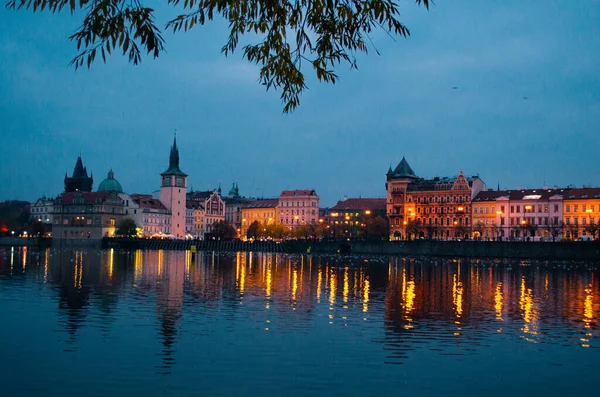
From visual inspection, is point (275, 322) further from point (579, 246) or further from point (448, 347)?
point (579, 246)

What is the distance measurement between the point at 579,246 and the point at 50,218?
147m

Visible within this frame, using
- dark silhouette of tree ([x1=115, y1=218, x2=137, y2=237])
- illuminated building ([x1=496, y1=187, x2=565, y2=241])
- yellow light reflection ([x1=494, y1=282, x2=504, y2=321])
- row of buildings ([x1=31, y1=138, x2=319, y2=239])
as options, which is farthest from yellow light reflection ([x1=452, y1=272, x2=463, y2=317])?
row of buildings ([x1=31, y1=138, x2=319, y2=239])

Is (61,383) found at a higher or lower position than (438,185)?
lower

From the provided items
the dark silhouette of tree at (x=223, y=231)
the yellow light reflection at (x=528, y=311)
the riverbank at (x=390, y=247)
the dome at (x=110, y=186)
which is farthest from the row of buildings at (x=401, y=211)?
the yellow light reflection at (x=528, y=311)

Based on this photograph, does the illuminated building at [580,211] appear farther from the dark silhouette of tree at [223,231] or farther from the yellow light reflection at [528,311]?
the yellow light reflection at [528,311]

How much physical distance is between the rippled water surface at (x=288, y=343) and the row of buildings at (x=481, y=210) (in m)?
88.9

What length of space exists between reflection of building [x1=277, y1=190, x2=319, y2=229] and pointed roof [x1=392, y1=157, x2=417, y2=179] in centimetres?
3868

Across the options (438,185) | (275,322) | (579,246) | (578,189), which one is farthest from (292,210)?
(275,322)

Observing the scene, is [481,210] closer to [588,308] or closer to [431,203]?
[431,203]

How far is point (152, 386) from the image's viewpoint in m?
15.8

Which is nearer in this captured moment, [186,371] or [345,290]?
[186,371]

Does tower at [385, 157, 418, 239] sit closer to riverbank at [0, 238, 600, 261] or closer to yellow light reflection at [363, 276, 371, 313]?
riverbank at [0, 238, 600, 261]

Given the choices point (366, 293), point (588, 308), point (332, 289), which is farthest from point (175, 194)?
point (588, 308)

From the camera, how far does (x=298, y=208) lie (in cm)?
18725
